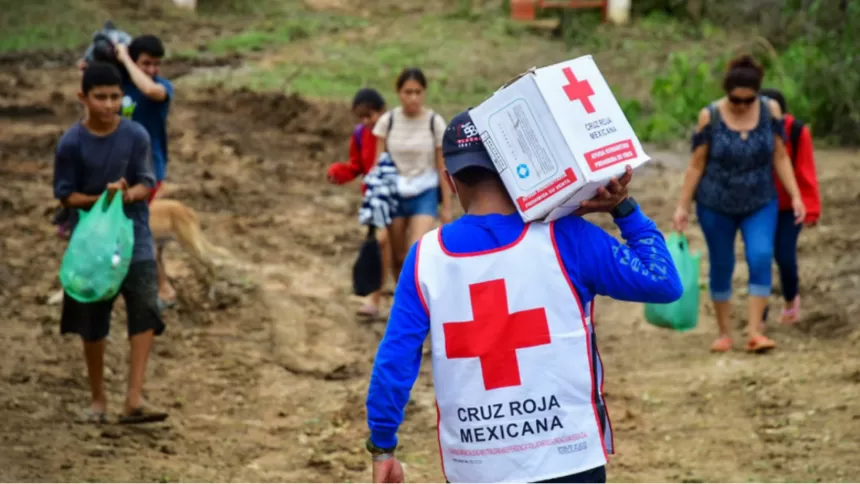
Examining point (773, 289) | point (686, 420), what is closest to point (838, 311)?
point (773, 289)

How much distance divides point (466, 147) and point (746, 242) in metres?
4.73

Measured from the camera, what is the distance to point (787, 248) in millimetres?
8352

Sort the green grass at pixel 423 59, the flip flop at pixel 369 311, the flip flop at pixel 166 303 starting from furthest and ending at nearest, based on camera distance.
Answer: the green grass at pixel 423 59 → the flip flop at pixel 369 311 → the flip flop at pixel 166 303

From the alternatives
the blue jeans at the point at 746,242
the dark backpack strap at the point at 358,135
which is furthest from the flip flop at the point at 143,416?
the blue jeans at the point at 746,242

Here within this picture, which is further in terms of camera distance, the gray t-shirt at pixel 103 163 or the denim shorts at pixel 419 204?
the denim shorts at pixel 419 204

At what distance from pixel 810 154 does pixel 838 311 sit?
164cm

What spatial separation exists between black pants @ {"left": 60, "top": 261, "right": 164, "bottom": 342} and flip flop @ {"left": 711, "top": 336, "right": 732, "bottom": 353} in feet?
11.9

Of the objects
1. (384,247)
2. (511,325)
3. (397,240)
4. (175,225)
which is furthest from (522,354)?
(175,225)

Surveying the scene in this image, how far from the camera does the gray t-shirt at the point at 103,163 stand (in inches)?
256

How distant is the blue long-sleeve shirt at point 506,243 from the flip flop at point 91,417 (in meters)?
3.59

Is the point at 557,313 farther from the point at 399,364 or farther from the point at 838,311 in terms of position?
the point at 838,311

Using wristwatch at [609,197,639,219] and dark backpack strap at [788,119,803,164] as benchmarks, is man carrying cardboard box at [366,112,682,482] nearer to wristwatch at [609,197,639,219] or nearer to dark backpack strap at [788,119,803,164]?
wristwatch at [609,197,639,219]

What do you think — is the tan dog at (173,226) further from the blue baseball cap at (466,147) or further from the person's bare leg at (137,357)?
the blue baseball cap at (466,147)

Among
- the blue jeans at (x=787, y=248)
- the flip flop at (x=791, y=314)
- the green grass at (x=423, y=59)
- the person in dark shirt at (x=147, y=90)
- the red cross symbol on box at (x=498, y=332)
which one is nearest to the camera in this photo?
the red cross symbol on box at (x=498, y=332)
